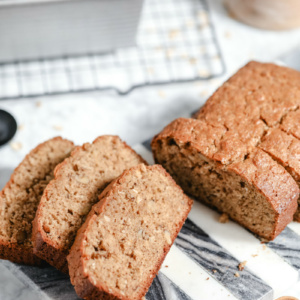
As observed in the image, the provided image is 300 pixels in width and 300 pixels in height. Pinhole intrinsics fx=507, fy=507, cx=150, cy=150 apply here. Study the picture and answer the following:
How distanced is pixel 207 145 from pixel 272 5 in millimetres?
1727

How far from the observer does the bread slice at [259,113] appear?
2.78m

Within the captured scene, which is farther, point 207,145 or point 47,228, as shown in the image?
point 207,145

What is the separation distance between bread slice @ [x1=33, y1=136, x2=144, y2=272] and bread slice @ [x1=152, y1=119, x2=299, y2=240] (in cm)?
27

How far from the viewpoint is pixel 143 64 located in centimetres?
395

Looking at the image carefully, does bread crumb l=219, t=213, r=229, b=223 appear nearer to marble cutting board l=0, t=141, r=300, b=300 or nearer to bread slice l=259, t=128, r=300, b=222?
marble cutting board l=0, t=141, r=300, b=300

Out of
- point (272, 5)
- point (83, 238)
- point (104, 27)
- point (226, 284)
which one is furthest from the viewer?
point (272, 5)

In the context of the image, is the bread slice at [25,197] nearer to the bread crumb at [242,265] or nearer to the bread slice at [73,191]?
the bread slice at [73,191]

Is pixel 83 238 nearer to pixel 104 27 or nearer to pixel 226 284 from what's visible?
pixel 226 284

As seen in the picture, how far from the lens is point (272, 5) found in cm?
396

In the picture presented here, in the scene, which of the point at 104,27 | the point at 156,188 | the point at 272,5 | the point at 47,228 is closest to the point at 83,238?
the point at 47,228

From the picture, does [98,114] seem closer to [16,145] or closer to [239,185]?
[16,145]

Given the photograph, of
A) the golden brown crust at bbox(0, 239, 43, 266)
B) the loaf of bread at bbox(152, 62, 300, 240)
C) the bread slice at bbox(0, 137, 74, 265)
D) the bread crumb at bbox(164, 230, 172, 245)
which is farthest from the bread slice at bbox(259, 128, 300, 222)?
the golden brown crust at bbox(0, 239, 43, 266)

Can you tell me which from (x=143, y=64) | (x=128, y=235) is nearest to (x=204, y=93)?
(x=143, y=64)

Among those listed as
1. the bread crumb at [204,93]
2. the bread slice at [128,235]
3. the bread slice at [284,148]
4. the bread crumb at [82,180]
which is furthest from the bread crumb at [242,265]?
the bread crumb at [204,93]
